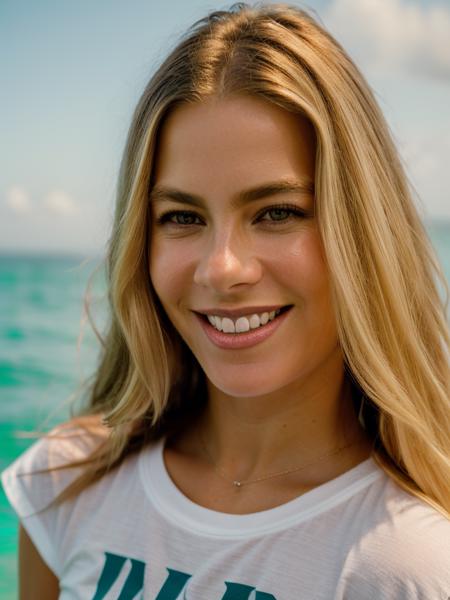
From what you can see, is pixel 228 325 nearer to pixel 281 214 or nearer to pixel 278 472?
pixel 281 214

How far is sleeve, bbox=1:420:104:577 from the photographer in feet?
6.75

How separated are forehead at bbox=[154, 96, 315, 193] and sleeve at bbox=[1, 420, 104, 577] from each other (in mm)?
876

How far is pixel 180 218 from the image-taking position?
178cm

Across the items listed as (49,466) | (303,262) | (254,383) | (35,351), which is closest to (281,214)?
(303,262)

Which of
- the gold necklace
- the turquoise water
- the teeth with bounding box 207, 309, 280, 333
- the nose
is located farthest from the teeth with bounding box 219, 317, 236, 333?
the turquoise water

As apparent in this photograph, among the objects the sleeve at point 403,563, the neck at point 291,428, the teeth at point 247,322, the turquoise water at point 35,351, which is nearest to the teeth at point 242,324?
the teeth at point 247,322

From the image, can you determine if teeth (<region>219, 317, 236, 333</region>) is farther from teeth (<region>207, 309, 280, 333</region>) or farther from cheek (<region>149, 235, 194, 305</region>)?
cheek (<region>149, 235, 194, 305</region>)

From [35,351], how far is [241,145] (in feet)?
43.2

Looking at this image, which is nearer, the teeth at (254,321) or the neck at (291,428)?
the teeth at (254,321)

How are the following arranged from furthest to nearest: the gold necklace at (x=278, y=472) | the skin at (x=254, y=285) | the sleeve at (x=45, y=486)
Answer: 1. the sleeve at (x=45, y=486)
2. the gold necklace at (x=278, y=472)
3. the skin at (x=254, y=285)

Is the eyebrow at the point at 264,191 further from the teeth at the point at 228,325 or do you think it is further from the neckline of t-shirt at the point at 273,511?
the neckline of t-shirt at the point at 273,511

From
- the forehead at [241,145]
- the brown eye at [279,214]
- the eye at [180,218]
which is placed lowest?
the eye at [180,218]

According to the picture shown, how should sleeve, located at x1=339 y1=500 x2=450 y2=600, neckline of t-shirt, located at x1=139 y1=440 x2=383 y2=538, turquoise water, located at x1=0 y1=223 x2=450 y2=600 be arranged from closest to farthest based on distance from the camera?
sleeve, located at x1=339 y1=500 x2=450 y2=600 → neckline of t-shirt, located at x1=139 y1=440 x2=383 y2=538 → turquoise water, located at x1=0 y1=223 x2=450 y2=600

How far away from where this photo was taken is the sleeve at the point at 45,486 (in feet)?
6.75
